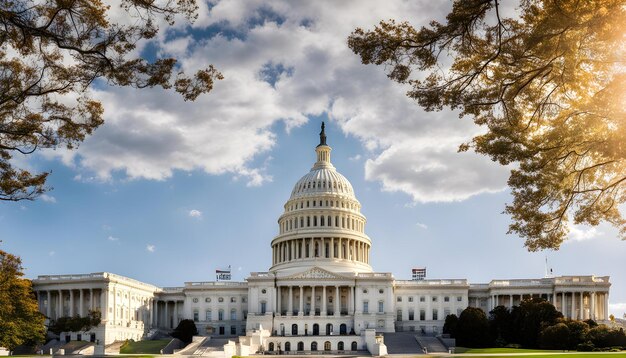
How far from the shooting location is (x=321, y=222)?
15338 cm

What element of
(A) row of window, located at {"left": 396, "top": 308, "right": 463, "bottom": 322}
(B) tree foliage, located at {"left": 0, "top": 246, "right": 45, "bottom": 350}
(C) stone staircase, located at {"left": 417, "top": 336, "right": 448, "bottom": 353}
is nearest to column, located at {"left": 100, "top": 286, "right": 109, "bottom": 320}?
(B) tree foliage, located at {"left": 0, "top": 246, "right": 45, "bottom": 350}

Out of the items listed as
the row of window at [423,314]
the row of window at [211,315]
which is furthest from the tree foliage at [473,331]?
the row of window at [211,315]

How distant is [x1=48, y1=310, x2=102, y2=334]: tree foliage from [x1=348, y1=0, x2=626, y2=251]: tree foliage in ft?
310

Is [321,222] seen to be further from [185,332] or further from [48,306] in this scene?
[48,306]

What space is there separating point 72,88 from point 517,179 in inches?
857

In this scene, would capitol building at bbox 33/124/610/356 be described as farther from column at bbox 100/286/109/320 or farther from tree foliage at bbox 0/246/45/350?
tree foliage at bbox 0/246/45/350

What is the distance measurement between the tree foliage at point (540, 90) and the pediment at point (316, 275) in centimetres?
9752

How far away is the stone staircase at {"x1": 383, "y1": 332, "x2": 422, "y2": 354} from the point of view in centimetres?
10962

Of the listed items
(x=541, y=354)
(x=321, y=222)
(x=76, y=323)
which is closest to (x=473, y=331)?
(x=541, y=354)

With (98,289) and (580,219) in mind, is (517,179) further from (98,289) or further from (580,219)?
(98,289)

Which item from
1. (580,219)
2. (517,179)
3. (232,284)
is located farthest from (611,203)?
(232,284)

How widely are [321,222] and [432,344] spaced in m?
47.4

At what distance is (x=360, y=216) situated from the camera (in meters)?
158

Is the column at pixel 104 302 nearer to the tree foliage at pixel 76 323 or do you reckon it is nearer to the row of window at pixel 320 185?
the tree foliage at pixel 76 323
